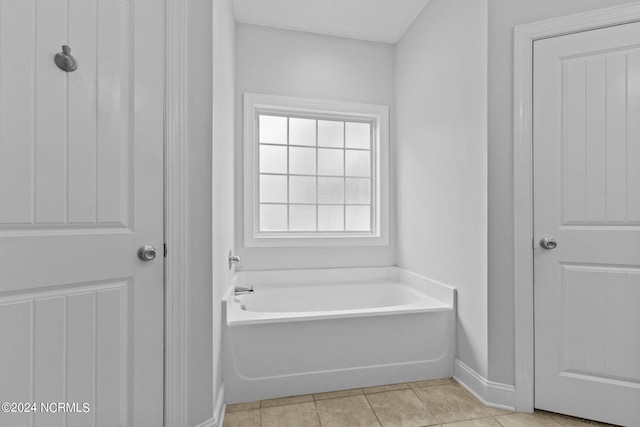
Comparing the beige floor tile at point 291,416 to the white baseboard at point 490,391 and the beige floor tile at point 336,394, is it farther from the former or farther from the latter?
the white baseboard at point 490,391

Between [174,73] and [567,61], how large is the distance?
1943mm

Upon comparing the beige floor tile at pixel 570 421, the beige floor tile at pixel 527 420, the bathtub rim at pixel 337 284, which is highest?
the bathtub rim at pixel 337 284

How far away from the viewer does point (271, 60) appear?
2.52 m

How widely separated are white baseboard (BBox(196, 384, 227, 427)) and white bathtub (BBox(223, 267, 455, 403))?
3.1 inches

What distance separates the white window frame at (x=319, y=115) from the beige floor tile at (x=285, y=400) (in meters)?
1.17

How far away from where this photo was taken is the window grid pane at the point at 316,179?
8.68 ft

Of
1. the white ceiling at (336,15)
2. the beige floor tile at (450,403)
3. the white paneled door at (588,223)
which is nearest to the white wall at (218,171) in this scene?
the white ceiling at (336,15)

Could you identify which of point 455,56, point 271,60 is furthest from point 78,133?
point 455,56

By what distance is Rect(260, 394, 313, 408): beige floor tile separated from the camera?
1.66 meters

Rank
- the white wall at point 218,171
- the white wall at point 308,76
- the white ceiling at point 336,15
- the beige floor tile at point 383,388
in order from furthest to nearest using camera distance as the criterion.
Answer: the white wall at point 308,76, the white ceiling at point 336,15, the beige floor tile at point 383,388, the white wall at point 218,171

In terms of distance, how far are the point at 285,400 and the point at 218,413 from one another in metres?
0.40

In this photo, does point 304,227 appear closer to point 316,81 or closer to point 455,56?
point 316,81

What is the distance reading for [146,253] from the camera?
115cm

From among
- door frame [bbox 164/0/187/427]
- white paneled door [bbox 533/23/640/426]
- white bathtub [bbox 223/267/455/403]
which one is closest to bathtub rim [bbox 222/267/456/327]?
white bathtub [bbox 223/267/455/403]
